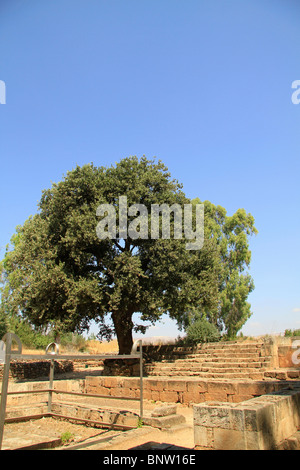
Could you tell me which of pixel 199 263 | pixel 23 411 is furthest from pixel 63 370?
pixel 23 411

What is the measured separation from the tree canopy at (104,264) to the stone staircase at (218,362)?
7.05 feet

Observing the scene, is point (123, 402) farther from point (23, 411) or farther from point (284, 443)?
point (284, 443)

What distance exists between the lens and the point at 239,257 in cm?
2886

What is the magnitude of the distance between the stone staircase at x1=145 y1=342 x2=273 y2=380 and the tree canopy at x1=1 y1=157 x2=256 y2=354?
2150 mm

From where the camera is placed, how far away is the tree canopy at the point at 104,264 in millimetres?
15242

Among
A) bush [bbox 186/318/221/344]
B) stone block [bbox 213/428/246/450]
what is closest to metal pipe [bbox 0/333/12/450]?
stone block [bbox 213/428/246/450]

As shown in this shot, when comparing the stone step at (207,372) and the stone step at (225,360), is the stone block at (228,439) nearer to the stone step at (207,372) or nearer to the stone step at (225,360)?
the stone step at (207,372)

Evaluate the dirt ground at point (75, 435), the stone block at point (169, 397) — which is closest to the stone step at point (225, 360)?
the stone block at point (169, 397)

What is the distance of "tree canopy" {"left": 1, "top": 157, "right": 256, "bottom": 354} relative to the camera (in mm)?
15242

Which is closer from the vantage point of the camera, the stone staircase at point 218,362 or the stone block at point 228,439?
the stone block at point 228,439

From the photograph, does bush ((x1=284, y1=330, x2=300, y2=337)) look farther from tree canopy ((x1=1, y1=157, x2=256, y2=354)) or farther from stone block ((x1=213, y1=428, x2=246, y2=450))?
stone block ((x1=213, y1=428, x2=246, y2=450))

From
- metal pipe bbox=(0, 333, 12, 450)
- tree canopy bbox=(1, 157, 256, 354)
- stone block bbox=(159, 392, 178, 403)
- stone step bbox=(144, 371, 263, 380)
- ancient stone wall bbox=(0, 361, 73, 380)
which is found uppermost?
tree canopy bbox=(1, 157, 256, 354)

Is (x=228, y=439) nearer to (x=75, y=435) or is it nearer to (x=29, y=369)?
(x=75, y=435)
